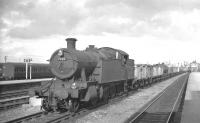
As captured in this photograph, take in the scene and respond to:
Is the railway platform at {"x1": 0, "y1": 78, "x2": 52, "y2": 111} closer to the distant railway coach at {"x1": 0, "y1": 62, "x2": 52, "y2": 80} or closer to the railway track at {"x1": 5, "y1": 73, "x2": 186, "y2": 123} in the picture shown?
the railway track at {"x1": 5, "y1": 73, "x2": 186, "y2": 123}

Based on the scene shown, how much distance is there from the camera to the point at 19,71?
2652 centimetres

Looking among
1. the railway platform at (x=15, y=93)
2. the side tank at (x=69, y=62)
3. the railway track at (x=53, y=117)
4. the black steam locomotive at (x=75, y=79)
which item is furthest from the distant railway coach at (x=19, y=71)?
the railway track at (x=53, y=117)

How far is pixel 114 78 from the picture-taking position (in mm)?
14766

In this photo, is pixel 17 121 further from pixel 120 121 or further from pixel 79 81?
pixel 120 121

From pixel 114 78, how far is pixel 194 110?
195 inches

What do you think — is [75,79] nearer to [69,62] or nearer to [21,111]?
→ [69,62]

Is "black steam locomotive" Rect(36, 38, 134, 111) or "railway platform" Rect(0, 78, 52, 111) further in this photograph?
"railway platform" Rect(0, 78, 52, 111)

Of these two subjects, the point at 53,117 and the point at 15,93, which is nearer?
the point at 53,117

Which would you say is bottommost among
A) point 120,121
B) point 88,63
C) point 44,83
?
point 120,121

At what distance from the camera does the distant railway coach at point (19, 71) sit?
25484mm

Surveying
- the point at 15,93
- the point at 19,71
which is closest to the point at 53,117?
the point at 15,93

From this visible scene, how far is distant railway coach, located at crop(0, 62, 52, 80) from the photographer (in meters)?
25.5

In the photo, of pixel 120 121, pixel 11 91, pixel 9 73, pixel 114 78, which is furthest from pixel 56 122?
pixel 9 73

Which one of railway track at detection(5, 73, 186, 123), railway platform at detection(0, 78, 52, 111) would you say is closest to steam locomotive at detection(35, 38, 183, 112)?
railway track at detection(5, 73, 186, 123)
